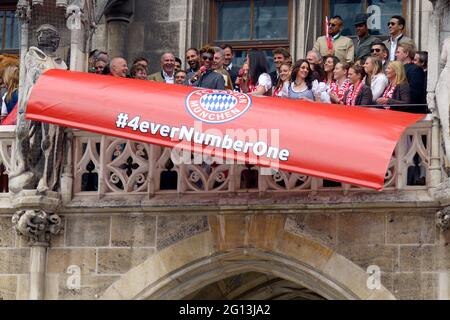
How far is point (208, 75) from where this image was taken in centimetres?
2383

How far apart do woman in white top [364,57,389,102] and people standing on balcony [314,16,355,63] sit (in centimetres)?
115

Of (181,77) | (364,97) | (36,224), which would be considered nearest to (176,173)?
(181,77)

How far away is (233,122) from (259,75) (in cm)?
162

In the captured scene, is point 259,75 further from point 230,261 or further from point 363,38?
point 230,261

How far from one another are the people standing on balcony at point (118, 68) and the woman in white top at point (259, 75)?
139cm

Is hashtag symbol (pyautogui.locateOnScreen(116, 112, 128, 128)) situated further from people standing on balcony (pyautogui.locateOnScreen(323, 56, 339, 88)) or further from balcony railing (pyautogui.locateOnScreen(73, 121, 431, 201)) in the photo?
people standing on balcony (pyautogui.locateOnScreen(323, 56, 339, 88))

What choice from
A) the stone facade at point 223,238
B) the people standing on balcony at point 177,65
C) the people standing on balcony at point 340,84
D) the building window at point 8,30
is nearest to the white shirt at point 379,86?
the people standing on balcony at point 340,84

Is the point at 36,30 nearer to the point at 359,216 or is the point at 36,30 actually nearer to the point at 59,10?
the point at 59,10

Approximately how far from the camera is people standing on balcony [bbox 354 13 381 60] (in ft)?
80.4

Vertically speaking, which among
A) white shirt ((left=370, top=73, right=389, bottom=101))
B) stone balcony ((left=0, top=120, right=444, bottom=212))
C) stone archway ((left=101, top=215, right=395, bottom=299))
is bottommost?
stone archway ((left=101, top=215, right=395, bottom=299))

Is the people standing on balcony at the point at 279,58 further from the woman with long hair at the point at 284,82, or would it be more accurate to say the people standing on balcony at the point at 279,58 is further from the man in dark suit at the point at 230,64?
the man in dark suit at the point at 230,64

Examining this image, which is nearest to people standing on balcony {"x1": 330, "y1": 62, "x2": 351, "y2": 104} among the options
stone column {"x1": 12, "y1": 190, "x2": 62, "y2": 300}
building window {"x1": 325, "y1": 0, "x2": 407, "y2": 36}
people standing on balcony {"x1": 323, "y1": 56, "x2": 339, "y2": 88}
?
people standing on balcony {"x1": 323, "y1": 56, "x2": 339, "y2": 88}

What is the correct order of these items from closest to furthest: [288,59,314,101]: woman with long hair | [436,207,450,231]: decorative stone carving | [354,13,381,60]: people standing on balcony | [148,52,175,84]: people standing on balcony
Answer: [436,207,450,231]: decorative stone carving
[288,59,314,101]: woman with long hair
[354,13,381,60]: people standing on balcony
[148,52,175,84]: people standing on balcony
